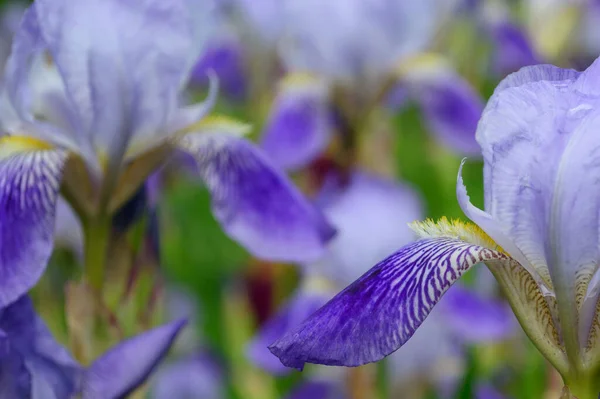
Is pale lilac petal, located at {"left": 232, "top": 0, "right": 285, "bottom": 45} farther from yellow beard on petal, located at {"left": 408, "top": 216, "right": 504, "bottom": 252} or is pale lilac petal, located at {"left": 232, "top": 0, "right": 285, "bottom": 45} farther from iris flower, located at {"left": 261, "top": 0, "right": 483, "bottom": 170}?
yellow beard on petal, located at {"left": 408, "top": 216, "right": 504, "bottom": 252}

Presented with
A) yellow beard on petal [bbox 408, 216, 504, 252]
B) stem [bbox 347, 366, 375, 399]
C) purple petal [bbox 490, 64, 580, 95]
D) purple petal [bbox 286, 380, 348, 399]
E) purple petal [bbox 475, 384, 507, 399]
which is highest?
purple petal [bbox 490, 64, 580, 95]

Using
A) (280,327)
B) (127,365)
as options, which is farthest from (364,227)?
(127,365)

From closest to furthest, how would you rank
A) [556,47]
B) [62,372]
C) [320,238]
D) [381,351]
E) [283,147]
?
[381,351], [62,372], [320,238], [283,147], [556,47]

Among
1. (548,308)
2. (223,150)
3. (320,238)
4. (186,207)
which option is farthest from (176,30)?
(186,207)

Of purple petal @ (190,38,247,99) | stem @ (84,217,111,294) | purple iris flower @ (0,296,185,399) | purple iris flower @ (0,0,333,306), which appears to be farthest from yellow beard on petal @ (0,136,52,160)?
purple petal @ (190,38,247,99)

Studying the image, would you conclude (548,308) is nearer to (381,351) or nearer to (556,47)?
(381,351)

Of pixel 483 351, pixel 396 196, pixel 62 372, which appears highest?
pixel 396 196

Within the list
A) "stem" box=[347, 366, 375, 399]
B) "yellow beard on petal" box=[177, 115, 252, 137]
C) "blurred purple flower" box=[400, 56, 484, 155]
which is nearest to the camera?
"yellow beard on petal" box=[177, 115, 252, 137]

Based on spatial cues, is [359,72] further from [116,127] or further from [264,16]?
[116,127]
